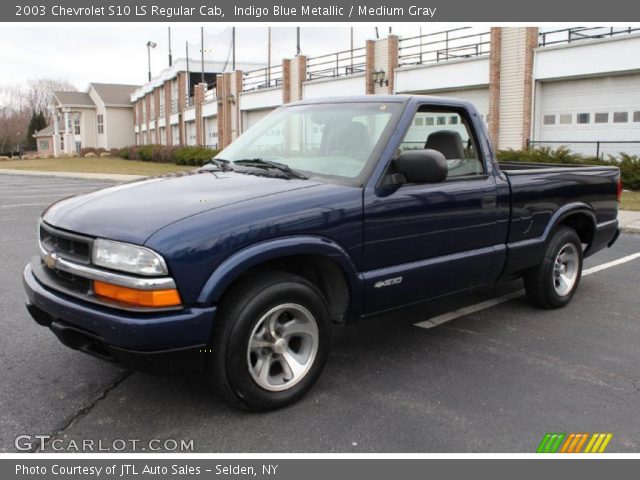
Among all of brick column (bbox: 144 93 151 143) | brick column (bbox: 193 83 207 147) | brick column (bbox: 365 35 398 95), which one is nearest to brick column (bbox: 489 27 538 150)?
brick column (bbox: 365 35 398 95)

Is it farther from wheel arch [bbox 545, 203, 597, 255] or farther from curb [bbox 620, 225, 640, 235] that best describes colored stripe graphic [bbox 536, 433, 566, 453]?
curb [bbox 620, 225, 640, 235]

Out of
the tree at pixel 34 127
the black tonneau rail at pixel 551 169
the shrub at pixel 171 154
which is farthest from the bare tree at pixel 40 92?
the black tonneau rail at pixel 551 169

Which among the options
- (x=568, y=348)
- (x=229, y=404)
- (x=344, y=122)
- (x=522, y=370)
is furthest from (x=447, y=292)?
(x=229, y=404)

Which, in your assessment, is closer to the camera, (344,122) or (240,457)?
(240,457)

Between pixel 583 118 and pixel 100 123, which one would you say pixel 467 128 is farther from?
pixel 100 123

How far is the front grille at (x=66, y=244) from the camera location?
336 cm

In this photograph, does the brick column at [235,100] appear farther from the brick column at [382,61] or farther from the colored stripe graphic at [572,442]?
the colored stripe graphic at [572,442]

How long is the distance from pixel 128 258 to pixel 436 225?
2.13 m

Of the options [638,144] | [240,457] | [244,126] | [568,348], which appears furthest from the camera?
[244,126]

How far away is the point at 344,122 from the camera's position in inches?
175

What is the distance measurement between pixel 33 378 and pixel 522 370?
329 cm

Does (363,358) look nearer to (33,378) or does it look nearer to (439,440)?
(439,440)

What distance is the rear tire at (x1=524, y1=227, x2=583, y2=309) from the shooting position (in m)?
5.54

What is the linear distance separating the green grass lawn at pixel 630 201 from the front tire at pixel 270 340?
11344 mm
